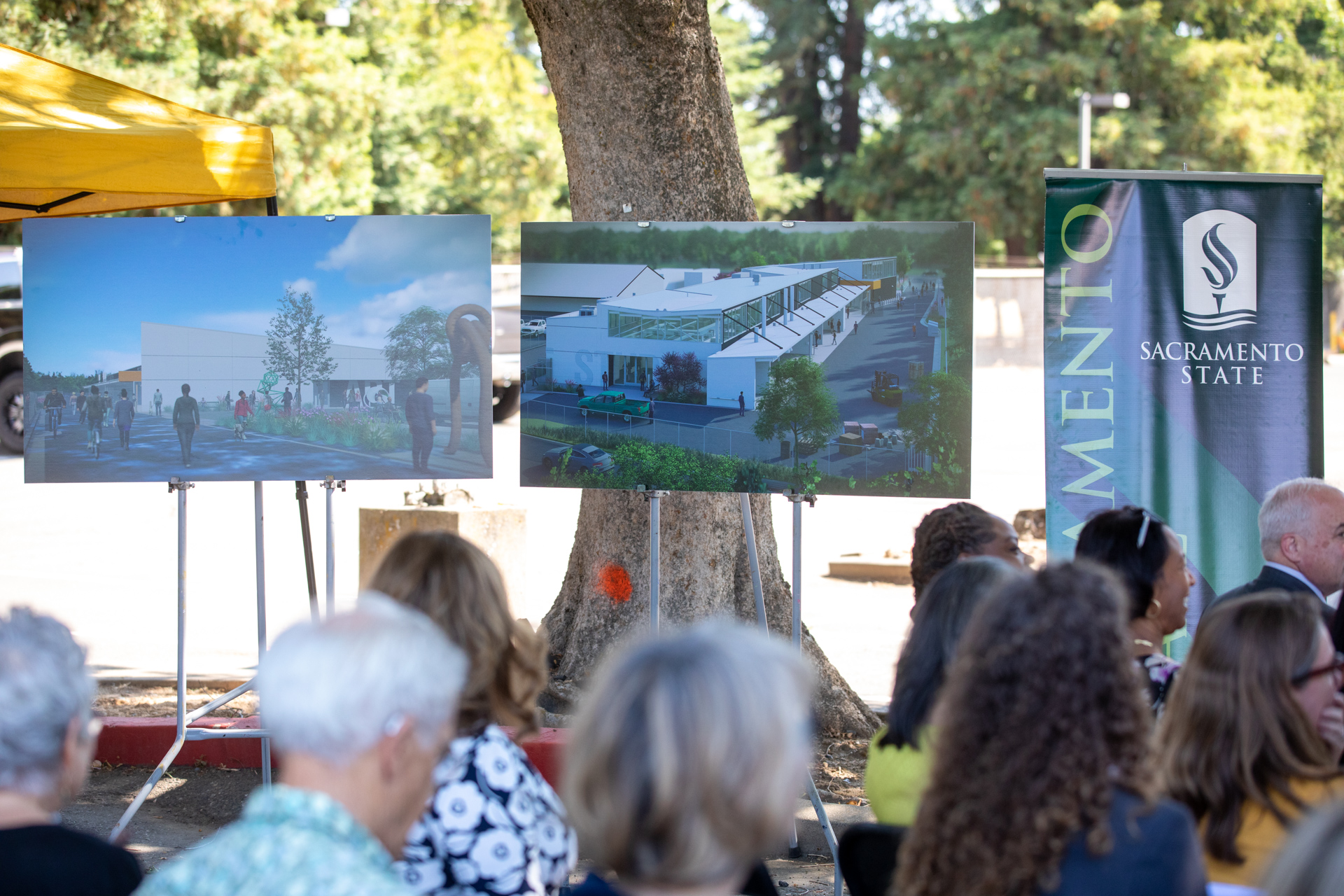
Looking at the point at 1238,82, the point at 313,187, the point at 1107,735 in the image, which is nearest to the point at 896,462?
the point at 1107,735

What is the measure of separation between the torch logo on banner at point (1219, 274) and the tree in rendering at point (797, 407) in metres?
1.46

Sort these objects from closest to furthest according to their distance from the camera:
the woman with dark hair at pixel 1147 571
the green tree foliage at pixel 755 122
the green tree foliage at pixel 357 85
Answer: the woman with dark hair at pixel 1147 571
the green tree foliage at pixel 357 85
the green tree foliage at pixel 755 122

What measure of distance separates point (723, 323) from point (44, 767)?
9.16 feet

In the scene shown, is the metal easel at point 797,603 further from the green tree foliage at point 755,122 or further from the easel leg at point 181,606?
the green tree foliage at point 755,122

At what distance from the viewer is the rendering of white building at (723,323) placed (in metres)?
4.12

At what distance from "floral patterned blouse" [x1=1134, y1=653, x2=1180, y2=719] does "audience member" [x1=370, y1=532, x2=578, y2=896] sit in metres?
1.35


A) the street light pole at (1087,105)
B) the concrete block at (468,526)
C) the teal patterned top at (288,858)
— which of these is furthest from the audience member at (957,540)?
the street light pole at (1087,105)

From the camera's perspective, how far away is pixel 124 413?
14.5 ft

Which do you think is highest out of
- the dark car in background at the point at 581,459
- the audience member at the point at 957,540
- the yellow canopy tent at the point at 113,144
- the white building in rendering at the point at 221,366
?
the yellow canopy tent at the point at 113,144

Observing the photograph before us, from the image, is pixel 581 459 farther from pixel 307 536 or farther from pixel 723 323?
pixel 307 536

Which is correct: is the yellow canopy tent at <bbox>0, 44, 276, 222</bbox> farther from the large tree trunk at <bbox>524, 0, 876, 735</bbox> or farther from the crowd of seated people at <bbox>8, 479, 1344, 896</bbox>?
the crowd of seated people at <bbox>8, 479, 1344, 896</bbox>

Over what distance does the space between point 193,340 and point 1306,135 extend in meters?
25.4

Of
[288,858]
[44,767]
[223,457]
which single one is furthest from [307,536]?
[288,858]

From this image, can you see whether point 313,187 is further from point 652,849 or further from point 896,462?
point 652,849
